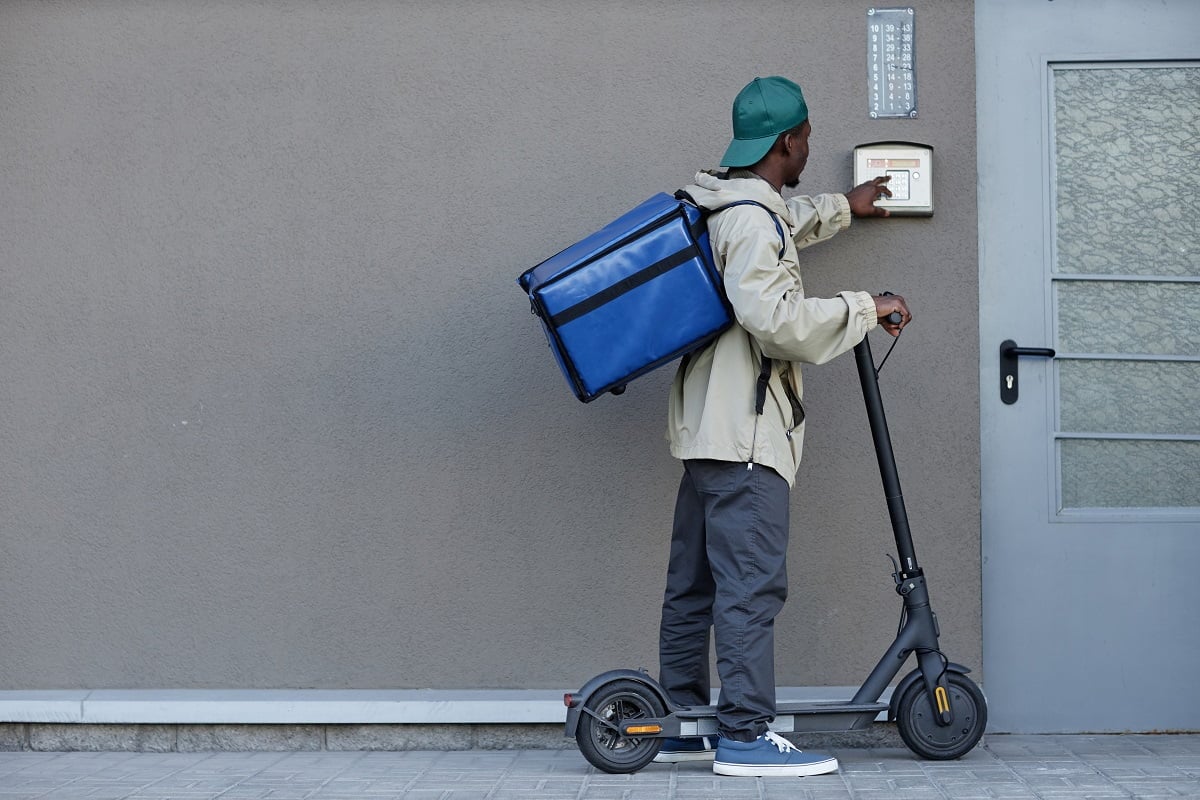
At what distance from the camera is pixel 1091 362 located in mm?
4609

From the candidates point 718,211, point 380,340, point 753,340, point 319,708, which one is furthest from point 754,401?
point 319,708

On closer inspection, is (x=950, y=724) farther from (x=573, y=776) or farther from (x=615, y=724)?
(x=573, y=776)

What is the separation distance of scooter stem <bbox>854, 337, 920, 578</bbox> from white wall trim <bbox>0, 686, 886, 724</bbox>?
0.62m

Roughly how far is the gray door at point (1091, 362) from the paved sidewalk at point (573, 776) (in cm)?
29

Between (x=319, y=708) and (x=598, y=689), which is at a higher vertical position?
(x=598, y=689)

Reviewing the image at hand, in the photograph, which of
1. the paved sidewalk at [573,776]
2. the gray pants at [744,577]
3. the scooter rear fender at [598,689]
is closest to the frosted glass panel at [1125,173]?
the gray pants at [744,577]

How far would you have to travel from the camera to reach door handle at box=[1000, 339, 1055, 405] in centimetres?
456

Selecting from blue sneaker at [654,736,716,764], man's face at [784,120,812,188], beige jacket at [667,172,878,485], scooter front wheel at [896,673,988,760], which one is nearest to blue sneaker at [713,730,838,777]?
blue sneaker at [654,736,716,764]

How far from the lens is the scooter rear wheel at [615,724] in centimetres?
397

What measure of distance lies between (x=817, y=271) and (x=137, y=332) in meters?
2.28

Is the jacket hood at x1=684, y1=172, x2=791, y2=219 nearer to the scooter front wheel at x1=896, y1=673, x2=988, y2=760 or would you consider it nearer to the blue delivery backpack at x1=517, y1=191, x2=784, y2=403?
the blue delivery backpack at x1=517, y1=191, x2=784, y2=403

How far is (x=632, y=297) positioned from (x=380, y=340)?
1110 millimetres

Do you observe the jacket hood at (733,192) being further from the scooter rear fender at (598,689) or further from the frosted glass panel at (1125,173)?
the scooter rear fender at (598,689)

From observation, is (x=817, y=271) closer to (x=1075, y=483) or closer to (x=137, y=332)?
(x=1075, y=483)
